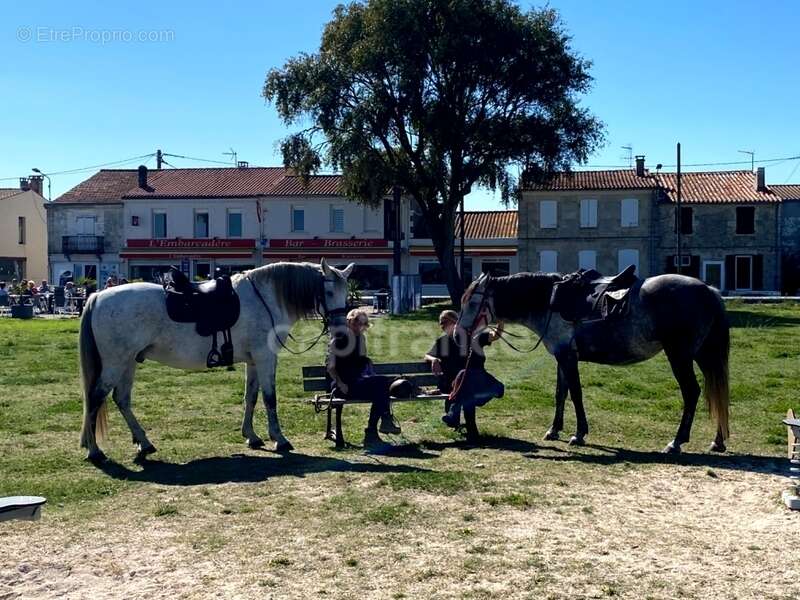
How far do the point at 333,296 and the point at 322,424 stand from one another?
2076 millimetres

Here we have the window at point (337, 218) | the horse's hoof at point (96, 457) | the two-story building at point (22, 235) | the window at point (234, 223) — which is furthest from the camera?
the two-story building at point (22, 235)

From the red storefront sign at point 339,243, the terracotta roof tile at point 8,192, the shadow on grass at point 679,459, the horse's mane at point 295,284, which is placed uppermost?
the terracotta roof tile at point 8,192

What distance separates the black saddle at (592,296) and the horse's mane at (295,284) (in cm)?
257

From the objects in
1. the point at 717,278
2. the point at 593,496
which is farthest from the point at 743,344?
the point at 717,278

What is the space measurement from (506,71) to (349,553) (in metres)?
32.0

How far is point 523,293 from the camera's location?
9.37m

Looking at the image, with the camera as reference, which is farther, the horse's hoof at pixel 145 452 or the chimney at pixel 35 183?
the chimney at pixel 35 183

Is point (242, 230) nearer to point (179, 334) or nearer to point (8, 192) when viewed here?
point (8, 192)

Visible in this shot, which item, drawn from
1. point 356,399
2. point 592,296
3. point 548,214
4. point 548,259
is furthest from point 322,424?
point 548,214

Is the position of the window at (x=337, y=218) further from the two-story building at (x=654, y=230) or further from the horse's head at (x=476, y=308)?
the horse's head at (x=476, y=308)

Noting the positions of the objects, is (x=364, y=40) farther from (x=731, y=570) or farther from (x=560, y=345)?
(x=731, y=570)

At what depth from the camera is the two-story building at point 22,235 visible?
58.3 metres

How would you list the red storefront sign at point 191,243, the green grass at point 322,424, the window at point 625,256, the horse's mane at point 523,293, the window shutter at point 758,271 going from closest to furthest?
1. the green grass at point 322,424
2. the horse's mane at point 523,293
3. the window shutter at point 758,271
4. the window at point 625,256
5. the red storefront sign at point 191,243

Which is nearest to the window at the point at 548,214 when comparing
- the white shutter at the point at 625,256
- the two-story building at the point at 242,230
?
the two-story building at the point at 242,230
